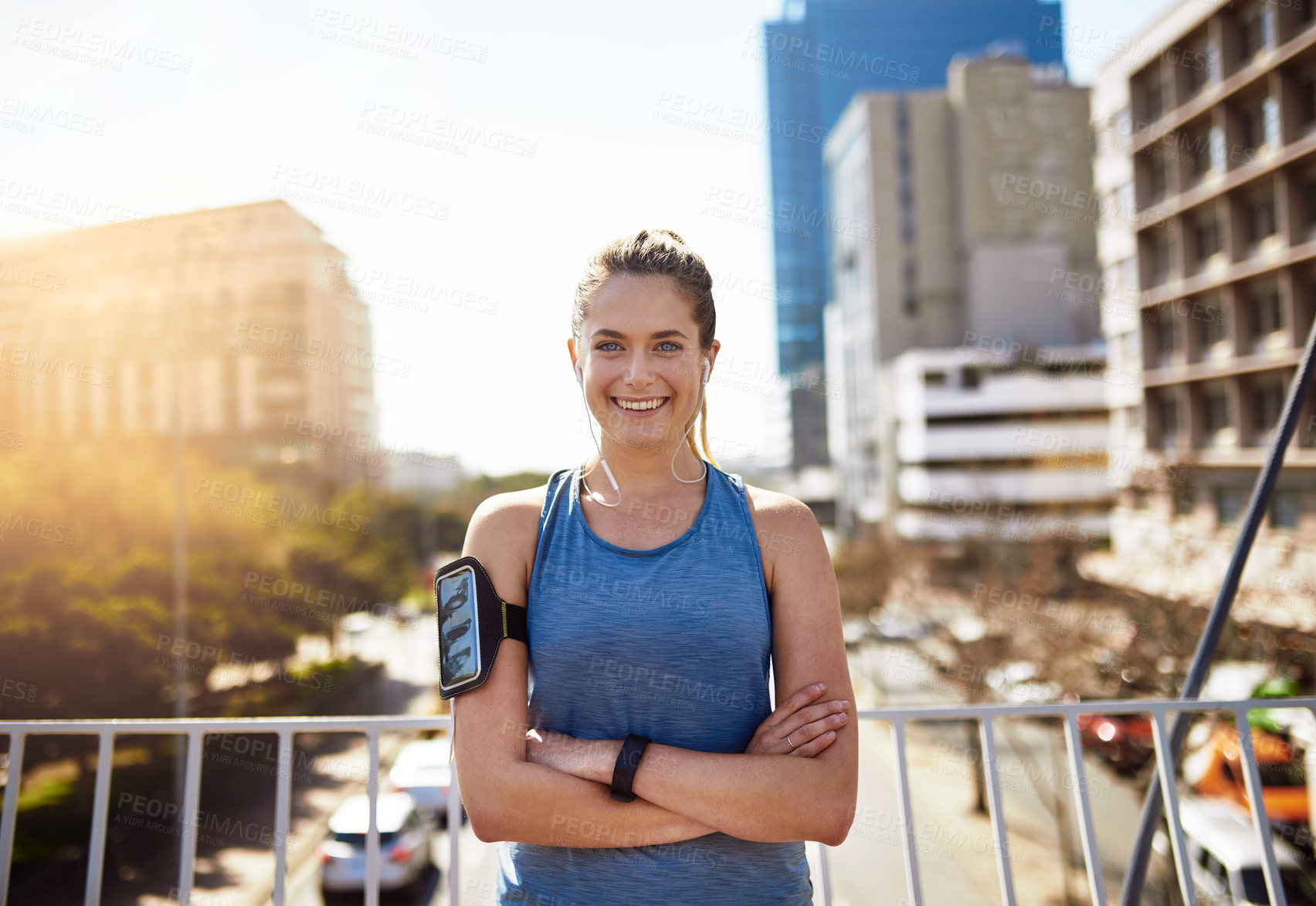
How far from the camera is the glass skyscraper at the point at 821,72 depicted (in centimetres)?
7500

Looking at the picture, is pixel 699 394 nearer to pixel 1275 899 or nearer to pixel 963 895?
pixel 1275 899

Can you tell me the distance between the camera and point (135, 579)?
11844 mm

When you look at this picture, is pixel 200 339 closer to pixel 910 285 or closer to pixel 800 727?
pixel 800 727

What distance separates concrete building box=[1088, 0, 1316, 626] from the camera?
1556cm

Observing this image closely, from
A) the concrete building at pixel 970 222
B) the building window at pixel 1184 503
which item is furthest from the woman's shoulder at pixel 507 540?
the concrete building at pixel 970 222

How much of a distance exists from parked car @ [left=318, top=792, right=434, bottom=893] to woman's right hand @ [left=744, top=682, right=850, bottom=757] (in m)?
9.16

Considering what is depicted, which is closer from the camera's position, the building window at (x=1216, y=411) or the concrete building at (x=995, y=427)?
the building window at (x=1216, y=411)

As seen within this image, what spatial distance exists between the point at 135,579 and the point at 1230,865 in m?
14.4

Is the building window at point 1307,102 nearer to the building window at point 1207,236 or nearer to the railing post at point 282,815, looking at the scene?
the building window at point 1207,236

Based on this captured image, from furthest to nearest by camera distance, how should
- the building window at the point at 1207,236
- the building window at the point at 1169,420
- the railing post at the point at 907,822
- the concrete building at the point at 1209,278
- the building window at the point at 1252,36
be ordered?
the building window at the point at 1169,420, the building window at the point at 1207,236, the building window at the point at 1252,36, the concrete building at the point at 1209,278, the railing post at the point at 907,822

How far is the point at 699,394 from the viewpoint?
1254mm

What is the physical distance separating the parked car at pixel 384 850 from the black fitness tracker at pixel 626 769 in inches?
358

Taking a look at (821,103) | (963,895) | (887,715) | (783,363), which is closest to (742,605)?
(887,715)

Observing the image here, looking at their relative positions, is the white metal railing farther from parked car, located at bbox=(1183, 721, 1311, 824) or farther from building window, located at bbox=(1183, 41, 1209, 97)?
building window, located at bbox=(1183, 41, 1209, 97)
